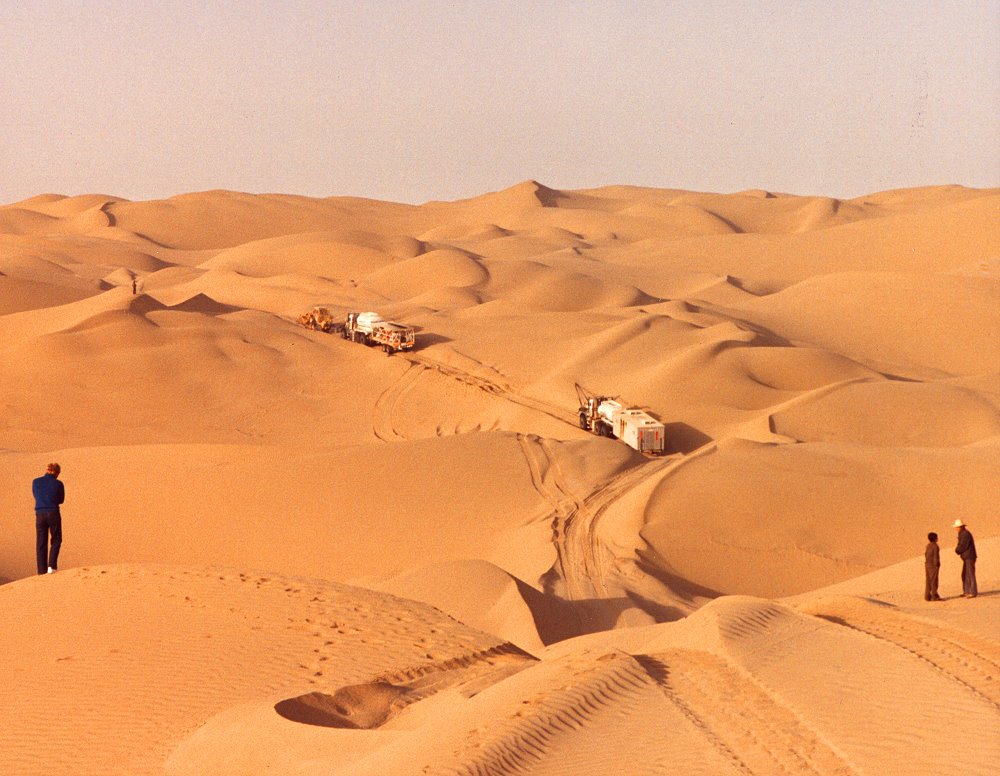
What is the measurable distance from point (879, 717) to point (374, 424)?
2507 centimetres

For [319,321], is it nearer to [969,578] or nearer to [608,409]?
[608,409]

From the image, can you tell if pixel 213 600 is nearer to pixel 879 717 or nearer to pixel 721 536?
pixel 879 717

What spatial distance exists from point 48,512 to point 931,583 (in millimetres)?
10569


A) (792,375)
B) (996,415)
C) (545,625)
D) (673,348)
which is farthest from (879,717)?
(673,348)

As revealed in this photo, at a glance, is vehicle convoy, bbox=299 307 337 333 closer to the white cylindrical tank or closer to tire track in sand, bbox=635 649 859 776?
the white cylindrical tank

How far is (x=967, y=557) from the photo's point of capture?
13492 mm

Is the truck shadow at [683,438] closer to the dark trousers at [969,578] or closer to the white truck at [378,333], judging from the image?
the white truck at [378,333]

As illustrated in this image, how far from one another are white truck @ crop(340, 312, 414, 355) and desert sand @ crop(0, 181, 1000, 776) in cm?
77

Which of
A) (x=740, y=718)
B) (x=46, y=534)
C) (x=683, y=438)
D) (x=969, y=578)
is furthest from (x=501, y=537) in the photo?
(x=740, y=718)

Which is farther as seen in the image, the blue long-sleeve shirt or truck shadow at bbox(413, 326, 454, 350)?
truck shadow at bbox(413, 326, 454, 350)

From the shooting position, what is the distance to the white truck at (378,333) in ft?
132

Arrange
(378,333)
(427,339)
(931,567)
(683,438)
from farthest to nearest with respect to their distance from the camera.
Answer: (427,339) → (378,333) → (683,438) → (931,567)

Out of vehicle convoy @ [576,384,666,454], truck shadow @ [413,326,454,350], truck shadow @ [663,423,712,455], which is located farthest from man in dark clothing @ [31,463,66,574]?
truck shadow @ [413,326,454,350]

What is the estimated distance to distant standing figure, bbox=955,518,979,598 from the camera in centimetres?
1341
